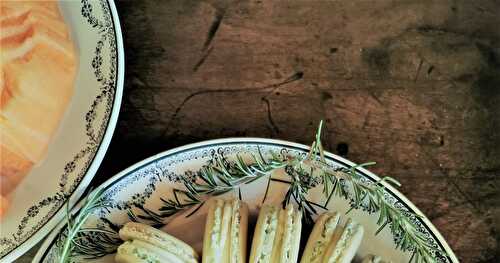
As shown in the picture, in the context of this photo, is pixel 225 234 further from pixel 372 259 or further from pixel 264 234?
pixel 372 259

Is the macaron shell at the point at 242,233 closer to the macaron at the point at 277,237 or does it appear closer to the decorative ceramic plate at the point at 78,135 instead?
the macaron at the point at 277,237

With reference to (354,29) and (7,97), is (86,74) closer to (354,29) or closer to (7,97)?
(7,97)

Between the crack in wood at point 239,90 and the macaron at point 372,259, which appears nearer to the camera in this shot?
the macaron at point 372,259

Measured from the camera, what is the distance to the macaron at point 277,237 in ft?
2.39

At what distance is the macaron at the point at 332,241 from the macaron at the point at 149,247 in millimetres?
137

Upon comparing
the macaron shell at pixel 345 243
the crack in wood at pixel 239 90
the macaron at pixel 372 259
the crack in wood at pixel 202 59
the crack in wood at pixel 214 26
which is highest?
the crack in wood at pixel 214 26

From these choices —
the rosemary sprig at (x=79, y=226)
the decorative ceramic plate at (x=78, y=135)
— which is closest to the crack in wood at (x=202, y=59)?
the decorative ceramic plate at (x=78, y=135)

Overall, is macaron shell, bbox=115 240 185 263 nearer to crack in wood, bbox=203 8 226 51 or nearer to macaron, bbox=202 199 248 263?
macaron, bbox=202 199 248 263

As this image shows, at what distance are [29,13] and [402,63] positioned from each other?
0.48 m

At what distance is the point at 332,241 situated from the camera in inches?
29.4

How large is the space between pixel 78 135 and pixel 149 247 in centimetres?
17

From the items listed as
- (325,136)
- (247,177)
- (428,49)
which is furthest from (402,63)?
(247,177)

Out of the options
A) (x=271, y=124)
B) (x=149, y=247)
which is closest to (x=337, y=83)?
(x=271, y=124)

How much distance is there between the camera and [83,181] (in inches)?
30.9
